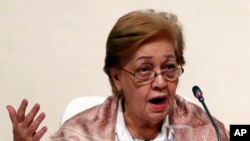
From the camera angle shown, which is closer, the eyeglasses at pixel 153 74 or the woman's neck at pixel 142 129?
the eyeglasses at pixel 153 74

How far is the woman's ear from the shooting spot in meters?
1.53

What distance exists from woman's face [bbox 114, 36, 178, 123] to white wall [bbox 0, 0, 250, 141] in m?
0.73

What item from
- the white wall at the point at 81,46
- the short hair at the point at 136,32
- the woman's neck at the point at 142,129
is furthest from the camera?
the white wall at the point at 81,46

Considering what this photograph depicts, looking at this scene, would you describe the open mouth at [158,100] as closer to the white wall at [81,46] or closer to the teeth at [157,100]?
the teeth at [157,100]

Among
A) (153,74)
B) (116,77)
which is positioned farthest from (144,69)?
(116,77)

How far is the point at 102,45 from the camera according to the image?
2168 mm

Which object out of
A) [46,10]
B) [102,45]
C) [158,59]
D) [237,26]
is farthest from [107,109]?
[237,26]

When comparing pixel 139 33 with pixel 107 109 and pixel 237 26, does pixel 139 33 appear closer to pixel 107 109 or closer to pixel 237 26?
pixel 107 109

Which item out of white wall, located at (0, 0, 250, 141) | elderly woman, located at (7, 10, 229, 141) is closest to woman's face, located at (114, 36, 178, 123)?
elderly woman, located at (7, 10, 229, 141)

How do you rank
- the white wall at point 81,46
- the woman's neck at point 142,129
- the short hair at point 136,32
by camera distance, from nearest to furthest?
1. the short hair at point 136,32
2. the woman's neck at point 142,129
3. the white wall at point 81,46

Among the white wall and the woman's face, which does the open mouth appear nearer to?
the woman's face

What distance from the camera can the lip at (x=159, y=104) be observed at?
55.9 inches

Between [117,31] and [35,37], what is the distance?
2.67 feet

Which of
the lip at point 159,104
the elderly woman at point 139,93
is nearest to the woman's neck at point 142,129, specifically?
the elderly woman at point 139,93
